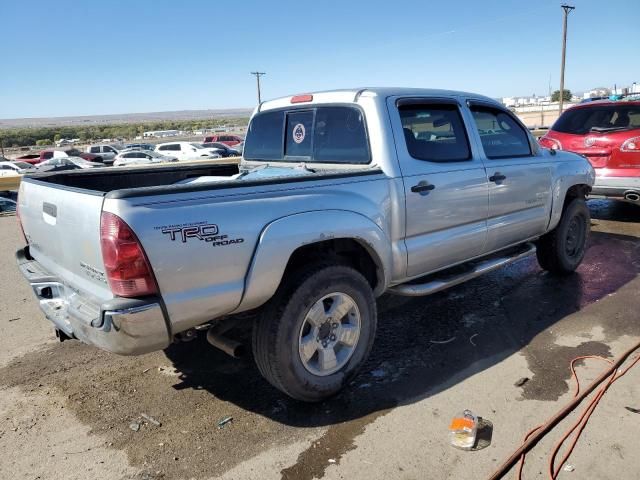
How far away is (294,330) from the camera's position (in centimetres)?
303

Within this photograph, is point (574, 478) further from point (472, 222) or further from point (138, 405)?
point (138, 405)

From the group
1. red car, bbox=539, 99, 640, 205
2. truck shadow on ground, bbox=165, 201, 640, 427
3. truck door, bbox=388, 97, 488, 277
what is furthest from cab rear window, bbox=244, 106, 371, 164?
red car, bbox=539, 99, 640, 205

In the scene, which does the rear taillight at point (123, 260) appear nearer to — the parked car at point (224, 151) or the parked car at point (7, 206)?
the parked car at point (7, 206)

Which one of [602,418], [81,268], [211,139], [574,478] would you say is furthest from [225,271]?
[211,139]

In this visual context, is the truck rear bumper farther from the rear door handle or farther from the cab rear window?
the rear door handle

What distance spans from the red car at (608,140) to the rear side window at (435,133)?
4.42 metres

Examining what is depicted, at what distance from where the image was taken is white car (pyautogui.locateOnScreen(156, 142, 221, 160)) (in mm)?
35003

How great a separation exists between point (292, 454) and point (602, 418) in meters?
1.80

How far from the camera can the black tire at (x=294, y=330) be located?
298 centimetres

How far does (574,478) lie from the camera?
2521 millimetres

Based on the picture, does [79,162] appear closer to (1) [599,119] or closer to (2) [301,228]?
(1) [599,119]

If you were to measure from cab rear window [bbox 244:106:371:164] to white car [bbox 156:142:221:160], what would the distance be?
3050 cm

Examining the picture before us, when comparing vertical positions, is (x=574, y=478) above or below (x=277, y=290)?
below

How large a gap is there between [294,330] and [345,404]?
63 cm
